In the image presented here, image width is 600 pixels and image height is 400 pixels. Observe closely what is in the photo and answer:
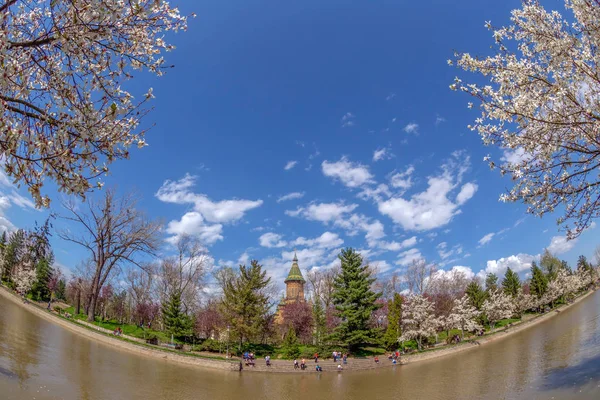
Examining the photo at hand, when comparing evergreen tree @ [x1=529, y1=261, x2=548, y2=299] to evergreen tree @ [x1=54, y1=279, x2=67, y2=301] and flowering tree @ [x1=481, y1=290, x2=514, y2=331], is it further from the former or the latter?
evergreen tree @ [x1=54, y1=279, x2=67, y2=301]

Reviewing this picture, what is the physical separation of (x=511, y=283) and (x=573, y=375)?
150 feet

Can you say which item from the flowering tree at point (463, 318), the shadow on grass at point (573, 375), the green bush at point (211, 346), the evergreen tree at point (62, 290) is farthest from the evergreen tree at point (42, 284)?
the shadow on grass at point (573, 375)

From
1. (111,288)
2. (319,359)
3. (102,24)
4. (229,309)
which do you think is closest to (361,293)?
(319,359)

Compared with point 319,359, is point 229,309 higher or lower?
higher

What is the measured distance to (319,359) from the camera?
96.5ft

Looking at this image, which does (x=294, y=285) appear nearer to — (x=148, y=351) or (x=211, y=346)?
(x=211, y=346)

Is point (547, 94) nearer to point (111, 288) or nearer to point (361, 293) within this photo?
point (361, 293)

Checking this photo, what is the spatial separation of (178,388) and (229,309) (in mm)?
14569

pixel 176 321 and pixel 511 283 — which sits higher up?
pixel 511 283

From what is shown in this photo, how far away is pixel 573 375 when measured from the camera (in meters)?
13.0

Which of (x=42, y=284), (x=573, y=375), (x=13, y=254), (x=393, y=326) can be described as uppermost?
(x=13, y=254)

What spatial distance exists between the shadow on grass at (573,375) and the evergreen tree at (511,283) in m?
40.2

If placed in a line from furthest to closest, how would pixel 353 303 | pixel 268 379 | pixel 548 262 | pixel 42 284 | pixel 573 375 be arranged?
pixel 548 262 → pixel 42 284 → pixel 353 303 → pixel 268 379 → pixel 573 375

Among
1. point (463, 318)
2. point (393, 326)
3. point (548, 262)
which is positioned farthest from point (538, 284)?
point (393, 326)
